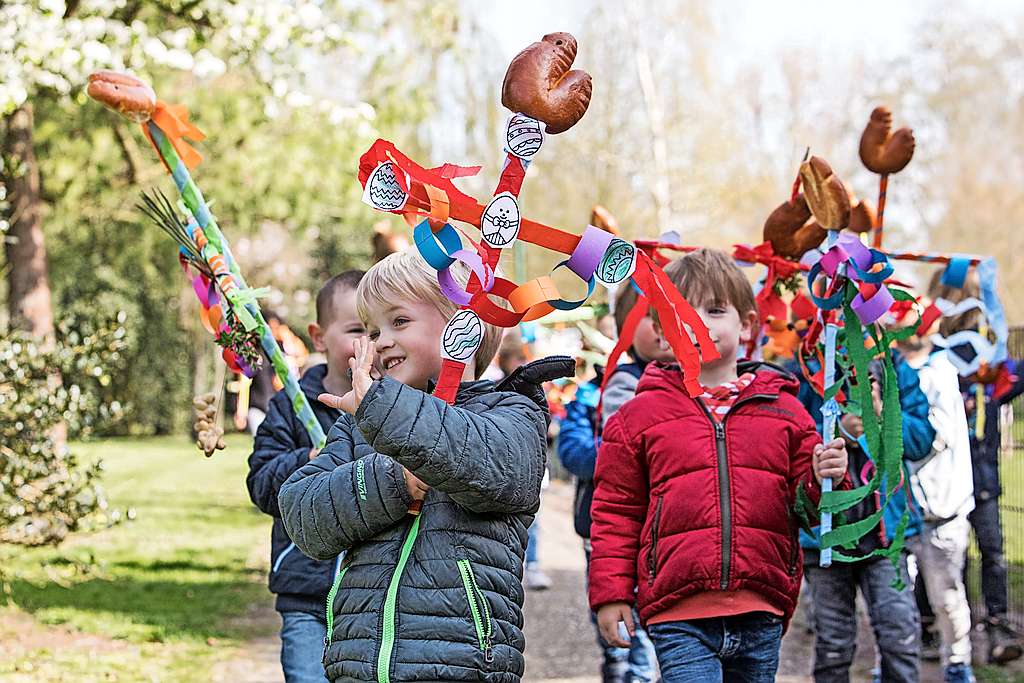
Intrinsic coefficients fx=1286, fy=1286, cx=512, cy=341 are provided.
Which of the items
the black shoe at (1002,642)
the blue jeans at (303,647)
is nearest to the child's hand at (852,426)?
the blue jeans at (303,647)

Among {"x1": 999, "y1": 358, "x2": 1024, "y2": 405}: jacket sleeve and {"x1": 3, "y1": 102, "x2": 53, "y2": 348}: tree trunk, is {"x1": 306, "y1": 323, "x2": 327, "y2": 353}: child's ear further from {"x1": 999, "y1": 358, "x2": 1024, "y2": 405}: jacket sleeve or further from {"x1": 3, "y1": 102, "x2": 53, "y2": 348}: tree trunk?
{"x1": 3, "y1": 102, "x2": 53, "y2": 348}: tree trunk

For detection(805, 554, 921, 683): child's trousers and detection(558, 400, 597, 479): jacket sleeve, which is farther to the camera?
detection(558, 400, 597, 479): jacket sleeve

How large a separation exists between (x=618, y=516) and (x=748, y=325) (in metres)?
0.78

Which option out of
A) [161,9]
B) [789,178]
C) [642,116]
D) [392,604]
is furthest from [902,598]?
[789,178]

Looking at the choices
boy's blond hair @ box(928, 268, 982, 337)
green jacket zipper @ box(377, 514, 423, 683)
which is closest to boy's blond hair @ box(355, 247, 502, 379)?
green jacket zipper @ box(377, 514, 423, 683)

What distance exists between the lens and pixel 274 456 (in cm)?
412

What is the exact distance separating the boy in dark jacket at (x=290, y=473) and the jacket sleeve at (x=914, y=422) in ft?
7.12

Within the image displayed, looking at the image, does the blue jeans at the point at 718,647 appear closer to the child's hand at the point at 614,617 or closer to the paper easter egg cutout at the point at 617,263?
the child's hand at the point at 614,617

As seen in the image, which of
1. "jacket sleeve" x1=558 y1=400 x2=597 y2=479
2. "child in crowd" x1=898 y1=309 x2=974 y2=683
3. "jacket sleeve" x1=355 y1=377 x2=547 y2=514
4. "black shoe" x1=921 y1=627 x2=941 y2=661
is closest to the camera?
"jacket sleeve" x1=355 y1=377 x2=547 y2=514

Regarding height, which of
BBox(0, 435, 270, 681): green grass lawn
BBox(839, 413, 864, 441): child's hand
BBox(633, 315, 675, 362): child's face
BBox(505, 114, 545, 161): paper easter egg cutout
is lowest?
BBox(0, 435, 270, 681): green grass lawn

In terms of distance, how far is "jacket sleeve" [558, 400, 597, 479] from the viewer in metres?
5.48

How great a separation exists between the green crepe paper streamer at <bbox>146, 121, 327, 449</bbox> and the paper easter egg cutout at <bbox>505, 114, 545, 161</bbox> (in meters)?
1.52

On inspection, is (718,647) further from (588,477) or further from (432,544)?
(588,477)

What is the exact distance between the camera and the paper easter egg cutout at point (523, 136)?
107 inches
